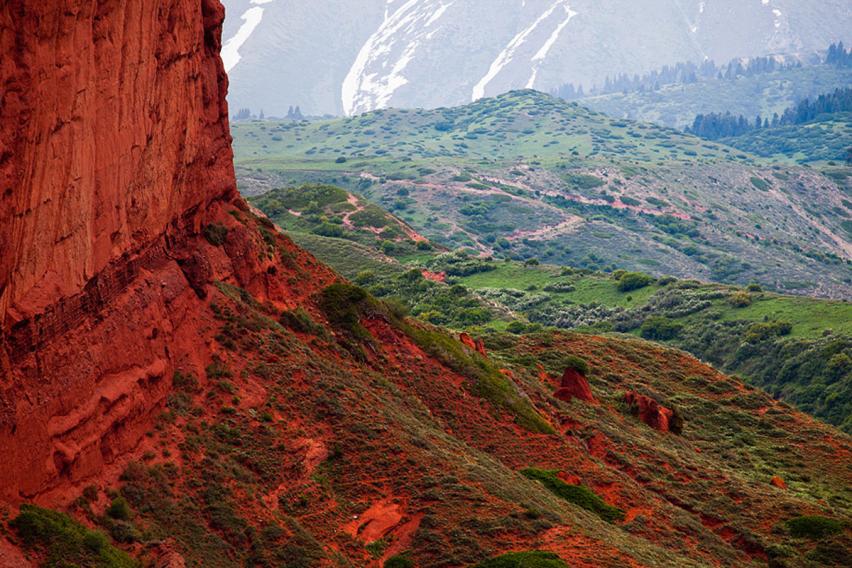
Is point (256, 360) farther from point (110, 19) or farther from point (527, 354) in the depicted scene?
point (527, 354)

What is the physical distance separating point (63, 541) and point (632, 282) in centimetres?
10883

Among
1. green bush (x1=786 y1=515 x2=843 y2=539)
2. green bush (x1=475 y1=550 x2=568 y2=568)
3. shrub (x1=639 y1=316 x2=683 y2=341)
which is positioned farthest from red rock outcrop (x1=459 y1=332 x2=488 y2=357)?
shrub (x1=639 y1=316 x2=683 y2=341)

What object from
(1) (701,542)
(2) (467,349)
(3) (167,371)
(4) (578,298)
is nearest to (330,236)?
(4) (578,298)

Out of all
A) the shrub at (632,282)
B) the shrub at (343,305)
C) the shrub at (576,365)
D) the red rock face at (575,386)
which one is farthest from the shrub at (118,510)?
the shrub at (632,282)

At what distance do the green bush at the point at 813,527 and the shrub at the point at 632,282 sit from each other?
80.4 meters

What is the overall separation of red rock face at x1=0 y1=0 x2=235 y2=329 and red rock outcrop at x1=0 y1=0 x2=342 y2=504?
35mm

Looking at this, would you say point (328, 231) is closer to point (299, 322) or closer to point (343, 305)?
point (343, 305)

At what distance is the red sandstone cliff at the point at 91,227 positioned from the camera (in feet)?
69.5

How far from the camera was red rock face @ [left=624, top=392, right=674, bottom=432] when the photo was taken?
191ft

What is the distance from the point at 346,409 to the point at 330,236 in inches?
3875

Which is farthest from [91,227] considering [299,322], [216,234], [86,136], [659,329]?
[659,329]

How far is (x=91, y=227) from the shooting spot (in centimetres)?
2442

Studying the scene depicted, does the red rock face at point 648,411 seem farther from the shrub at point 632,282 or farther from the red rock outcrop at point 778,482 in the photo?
the shrub at point 632,282

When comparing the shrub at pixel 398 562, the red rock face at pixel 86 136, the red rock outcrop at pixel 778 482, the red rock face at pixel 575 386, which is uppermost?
the red rock face at pixel 86 136
